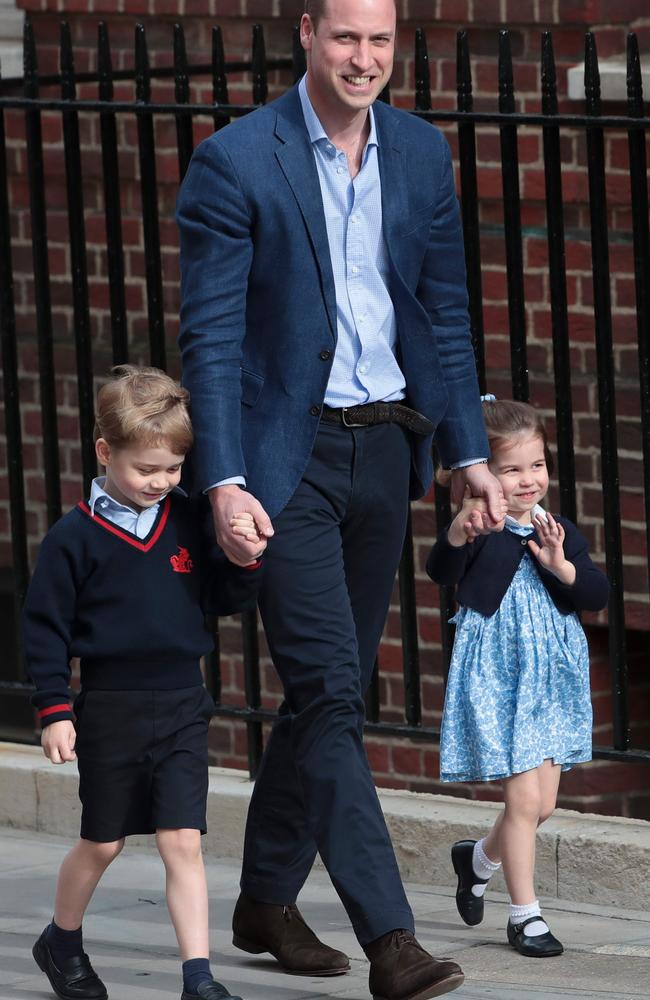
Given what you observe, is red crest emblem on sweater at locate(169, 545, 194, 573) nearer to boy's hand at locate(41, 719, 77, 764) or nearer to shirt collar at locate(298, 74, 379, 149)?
boy's hand at locate(41, 719, 77, 764)

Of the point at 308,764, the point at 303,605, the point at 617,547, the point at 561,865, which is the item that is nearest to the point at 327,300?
the point at 303,605

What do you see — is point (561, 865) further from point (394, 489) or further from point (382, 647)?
point (382, 647)

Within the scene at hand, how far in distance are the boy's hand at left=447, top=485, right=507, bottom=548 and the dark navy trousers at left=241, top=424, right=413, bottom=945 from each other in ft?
0.38

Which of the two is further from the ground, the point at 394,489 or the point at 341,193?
the point at 341,193

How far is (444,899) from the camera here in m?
5.00

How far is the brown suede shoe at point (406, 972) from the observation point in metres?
3.79

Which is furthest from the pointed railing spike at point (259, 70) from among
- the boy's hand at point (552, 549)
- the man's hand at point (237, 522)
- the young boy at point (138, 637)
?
the man's hand at point (237, 522)

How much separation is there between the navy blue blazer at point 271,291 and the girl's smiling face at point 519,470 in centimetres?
33

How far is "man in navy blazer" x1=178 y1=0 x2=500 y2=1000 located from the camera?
12.9ft

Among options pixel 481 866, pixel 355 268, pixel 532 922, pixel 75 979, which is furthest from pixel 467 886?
pixel 355 268

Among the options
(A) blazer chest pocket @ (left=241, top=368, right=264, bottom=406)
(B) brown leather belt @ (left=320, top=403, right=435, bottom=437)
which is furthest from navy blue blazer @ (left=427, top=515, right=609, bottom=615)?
(A) blazer chest pocket @ (left=241, top=368, right=264, bottom=406)

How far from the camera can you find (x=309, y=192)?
13.2 feet

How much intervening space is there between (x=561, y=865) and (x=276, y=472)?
142cm

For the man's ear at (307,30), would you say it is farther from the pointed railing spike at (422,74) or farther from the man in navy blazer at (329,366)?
the pointed railing spike at (422,74)
